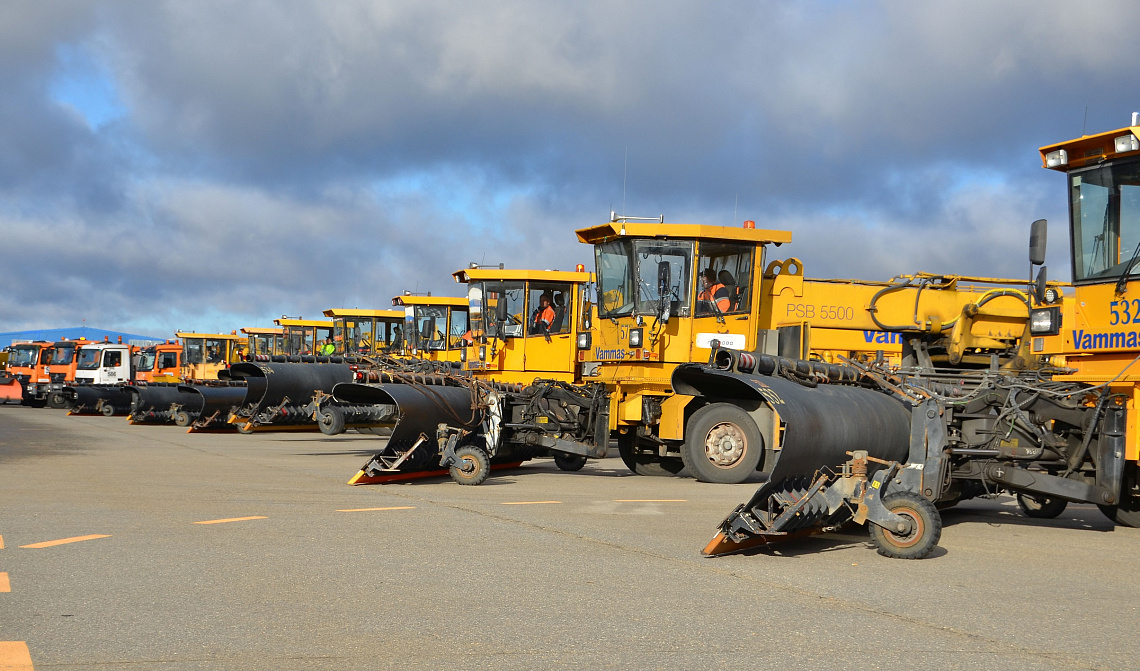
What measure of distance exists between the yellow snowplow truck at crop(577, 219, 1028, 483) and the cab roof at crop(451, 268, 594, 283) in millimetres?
3294

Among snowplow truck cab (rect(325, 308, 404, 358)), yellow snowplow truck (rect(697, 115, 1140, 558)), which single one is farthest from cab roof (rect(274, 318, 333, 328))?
yellow snowplow truck (rect(697, 115, 1140, 558))

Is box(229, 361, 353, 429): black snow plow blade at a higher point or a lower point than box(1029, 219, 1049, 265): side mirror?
lower

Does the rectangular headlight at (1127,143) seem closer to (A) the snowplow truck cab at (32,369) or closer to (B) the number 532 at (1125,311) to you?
(B) the number 532 at (1125,311)

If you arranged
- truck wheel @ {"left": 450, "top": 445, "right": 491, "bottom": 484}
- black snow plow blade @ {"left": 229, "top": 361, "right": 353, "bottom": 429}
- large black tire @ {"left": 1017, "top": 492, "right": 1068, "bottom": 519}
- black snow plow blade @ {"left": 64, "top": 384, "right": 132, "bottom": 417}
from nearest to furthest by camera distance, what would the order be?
large black tire @ {"left": 1017, "top": 492, "right": 1068, "bottom": 519}, truck wheel @ {"left": 450, "top": 445, "right": 491, "bottom": 484}, black snow plow blade @ {"left": 229, "top": 361, "right": 353, "bottom": 429}, black snow plow blade @ {"left": 64, "top": 384, "right": 132, "bottom": 417}

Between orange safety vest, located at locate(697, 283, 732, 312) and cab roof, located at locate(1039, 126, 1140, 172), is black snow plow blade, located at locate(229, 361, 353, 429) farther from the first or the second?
cab roof, located at locate(1039, 126, 1140, 172)

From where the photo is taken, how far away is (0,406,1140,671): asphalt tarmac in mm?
4602

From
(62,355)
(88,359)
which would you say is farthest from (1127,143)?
(62,355)

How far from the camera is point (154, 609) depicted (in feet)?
17.3

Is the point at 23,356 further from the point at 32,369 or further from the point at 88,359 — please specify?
the point at 88,359

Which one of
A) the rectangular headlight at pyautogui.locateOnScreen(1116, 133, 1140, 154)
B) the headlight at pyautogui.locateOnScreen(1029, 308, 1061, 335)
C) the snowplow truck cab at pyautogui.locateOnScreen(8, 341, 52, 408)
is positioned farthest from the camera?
the snowplow truck cab at pyautogui.locateOnScreen(8, 341, 52, 408)

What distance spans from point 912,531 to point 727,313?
7.36 m

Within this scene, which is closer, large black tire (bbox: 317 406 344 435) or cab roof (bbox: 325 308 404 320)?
large black tire (bbox: 317 406 344 435)

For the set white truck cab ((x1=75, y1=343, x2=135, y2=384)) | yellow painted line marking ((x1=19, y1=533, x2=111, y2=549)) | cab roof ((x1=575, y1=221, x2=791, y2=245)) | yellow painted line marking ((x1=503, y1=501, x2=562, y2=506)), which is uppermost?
cab roof ((x1=575, y1=221, x2=791, y2=245))

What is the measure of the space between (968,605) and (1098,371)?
4251mm
